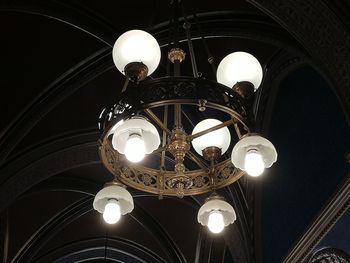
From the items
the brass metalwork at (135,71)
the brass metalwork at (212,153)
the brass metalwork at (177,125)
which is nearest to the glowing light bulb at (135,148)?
the brass metalwork at (177,125)

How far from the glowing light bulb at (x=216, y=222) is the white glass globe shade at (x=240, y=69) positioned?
0.89 m

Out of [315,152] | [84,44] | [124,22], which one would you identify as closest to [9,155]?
[84,44]

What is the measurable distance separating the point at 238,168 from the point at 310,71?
2537 millimetres

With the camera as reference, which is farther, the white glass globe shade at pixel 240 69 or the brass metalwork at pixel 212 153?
the brass metalwork at pixel 212 153

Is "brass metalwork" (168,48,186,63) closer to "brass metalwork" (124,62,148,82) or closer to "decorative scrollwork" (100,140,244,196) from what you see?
"brass metalwork" (124,62,148,82)

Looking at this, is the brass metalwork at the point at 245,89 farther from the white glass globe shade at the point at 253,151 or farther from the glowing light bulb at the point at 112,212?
the glowing light bulb at the point at 112,212

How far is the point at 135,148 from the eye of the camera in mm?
3379

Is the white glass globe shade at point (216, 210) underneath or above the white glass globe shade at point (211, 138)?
underneath

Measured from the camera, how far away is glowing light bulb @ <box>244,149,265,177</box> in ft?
11.2

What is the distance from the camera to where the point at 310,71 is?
19.6 feet

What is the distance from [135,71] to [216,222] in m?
1.19

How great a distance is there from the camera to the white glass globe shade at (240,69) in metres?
3.74

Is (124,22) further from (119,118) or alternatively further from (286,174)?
(119,118)

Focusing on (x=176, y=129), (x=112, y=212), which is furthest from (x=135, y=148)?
(x=112, y=212)
